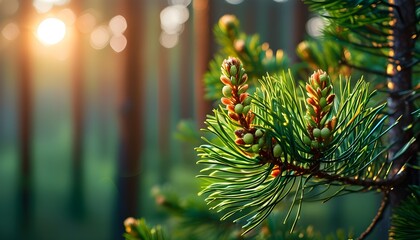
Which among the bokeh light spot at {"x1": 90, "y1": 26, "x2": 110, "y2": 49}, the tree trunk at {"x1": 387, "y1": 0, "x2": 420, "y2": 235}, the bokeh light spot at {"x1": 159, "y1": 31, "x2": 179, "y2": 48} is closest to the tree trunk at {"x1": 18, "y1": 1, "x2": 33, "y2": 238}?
the bokeh light spot at {"x1": 90, "y1": 26, "x2": 110, "y2": 49}

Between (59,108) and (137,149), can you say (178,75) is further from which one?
(137,149)

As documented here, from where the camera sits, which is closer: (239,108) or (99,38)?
(239,108)

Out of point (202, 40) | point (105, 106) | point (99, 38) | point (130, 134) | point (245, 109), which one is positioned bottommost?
point (105, 106)

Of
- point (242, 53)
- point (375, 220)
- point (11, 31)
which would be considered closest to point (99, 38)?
point (11, 31)

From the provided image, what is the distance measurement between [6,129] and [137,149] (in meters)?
18.4

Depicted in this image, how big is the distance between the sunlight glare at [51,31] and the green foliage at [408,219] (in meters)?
12.1

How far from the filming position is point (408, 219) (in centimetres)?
83

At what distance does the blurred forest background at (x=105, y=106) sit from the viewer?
5453 mm

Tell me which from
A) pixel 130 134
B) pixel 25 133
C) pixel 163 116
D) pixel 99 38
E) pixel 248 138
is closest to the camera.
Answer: pixel 248 138

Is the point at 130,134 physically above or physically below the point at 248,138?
below

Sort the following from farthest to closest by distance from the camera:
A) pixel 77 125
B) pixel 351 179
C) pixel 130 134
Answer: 1. pixel 77 125
2. pixel 130 134
3. pixel 351 179

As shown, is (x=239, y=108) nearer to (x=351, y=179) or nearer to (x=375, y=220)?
(x=351, y=179)

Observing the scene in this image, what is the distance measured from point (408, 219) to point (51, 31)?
47.3 feet

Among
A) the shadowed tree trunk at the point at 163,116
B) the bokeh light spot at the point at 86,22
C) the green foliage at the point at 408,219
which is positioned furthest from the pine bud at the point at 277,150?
the shadowed tree trunk at the point at 163,116
